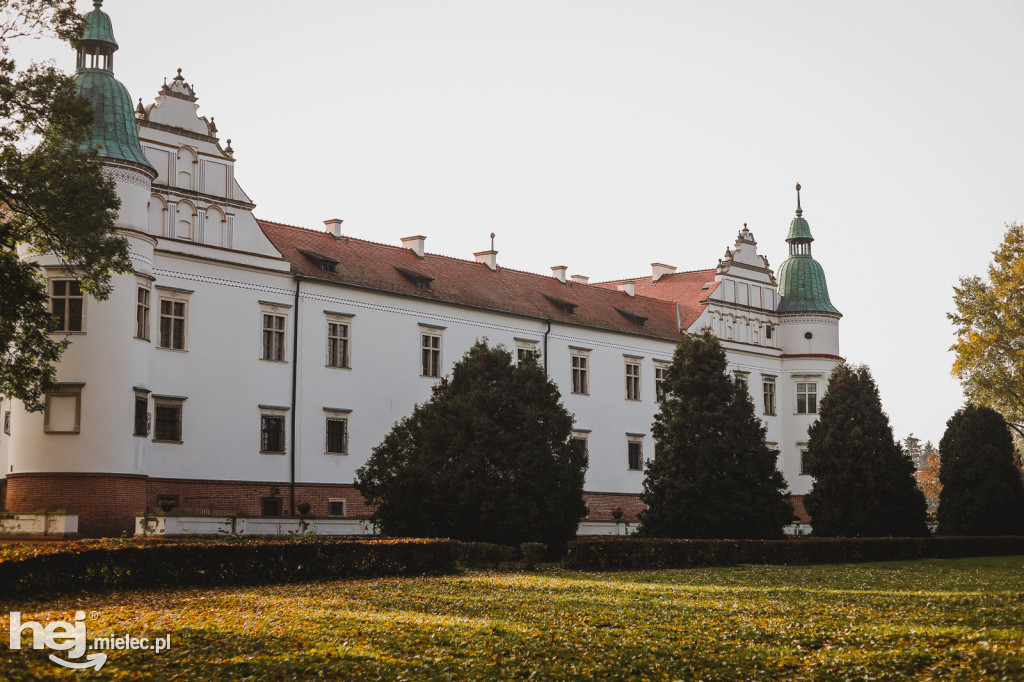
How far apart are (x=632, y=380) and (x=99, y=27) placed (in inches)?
1109

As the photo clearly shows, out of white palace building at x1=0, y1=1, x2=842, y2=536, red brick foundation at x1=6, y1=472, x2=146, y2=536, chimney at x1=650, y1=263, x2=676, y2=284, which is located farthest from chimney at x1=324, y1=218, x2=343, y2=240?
chimney at x1=650, y1=263, x2=676, y2=284

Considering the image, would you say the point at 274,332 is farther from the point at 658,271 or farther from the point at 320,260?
the point at 658,271

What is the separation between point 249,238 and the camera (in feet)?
127

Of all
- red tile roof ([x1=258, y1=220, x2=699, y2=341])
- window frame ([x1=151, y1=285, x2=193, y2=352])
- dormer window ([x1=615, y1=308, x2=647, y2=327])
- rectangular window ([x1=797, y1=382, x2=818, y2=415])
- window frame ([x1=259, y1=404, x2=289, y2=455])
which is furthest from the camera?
rectangular window ([x1=797, y1=382, x2=818, y2=415])

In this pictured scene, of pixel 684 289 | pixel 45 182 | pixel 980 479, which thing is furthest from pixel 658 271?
pixel 45 182

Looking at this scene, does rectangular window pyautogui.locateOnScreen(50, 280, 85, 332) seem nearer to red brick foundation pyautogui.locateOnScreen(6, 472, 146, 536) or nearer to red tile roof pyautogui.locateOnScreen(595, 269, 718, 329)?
red brick foundation pyautogui.locateOnScreen(6, 472, 146, 536)

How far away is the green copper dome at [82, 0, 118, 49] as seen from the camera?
34.5m

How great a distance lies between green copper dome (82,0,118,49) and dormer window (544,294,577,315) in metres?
22.7

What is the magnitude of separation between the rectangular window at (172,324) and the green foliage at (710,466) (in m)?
15.8

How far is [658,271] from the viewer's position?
2493 inches

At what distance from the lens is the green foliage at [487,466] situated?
30000 millimetres

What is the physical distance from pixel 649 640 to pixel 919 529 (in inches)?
1056

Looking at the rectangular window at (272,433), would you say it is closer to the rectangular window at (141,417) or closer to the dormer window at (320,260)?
the rectangular window at (141,417)

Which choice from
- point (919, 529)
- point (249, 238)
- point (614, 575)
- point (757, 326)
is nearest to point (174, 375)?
point (249, 238)
